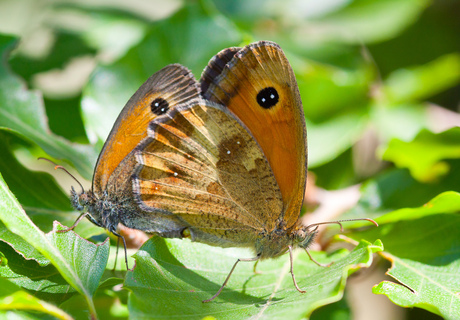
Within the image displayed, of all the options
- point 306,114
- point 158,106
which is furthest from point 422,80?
point 158,106

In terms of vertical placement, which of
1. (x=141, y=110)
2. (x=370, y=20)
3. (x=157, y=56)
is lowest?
(x=141, y=110)

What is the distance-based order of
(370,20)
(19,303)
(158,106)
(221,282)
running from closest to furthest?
(19,303) < (221,282) < (158,106) < (370,20)

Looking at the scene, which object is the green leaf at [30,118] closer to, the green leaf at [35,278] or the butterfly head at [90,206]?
the butterfly head at [90,206]

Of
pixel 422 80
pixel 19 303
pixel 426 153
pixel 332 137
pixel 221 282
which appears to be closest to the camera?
pixel 19 303

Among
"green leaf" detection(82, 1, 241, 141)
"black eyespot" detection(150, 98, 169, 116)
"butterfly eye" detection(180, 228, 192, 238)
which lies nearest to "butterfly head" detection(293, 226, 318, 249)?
"butterfly eye" detection(180, 228, 192, 238)

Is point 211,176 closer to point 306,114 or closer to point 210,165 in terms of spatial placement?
point 210,165

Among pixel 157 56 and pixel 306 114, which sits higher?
pixel 157 56

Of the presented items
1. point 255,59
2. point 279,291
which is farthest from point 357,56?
point 279,291

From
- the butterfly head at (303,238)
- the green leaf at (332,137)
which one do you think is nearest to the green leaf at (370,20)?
the green leaf at (332,137)
